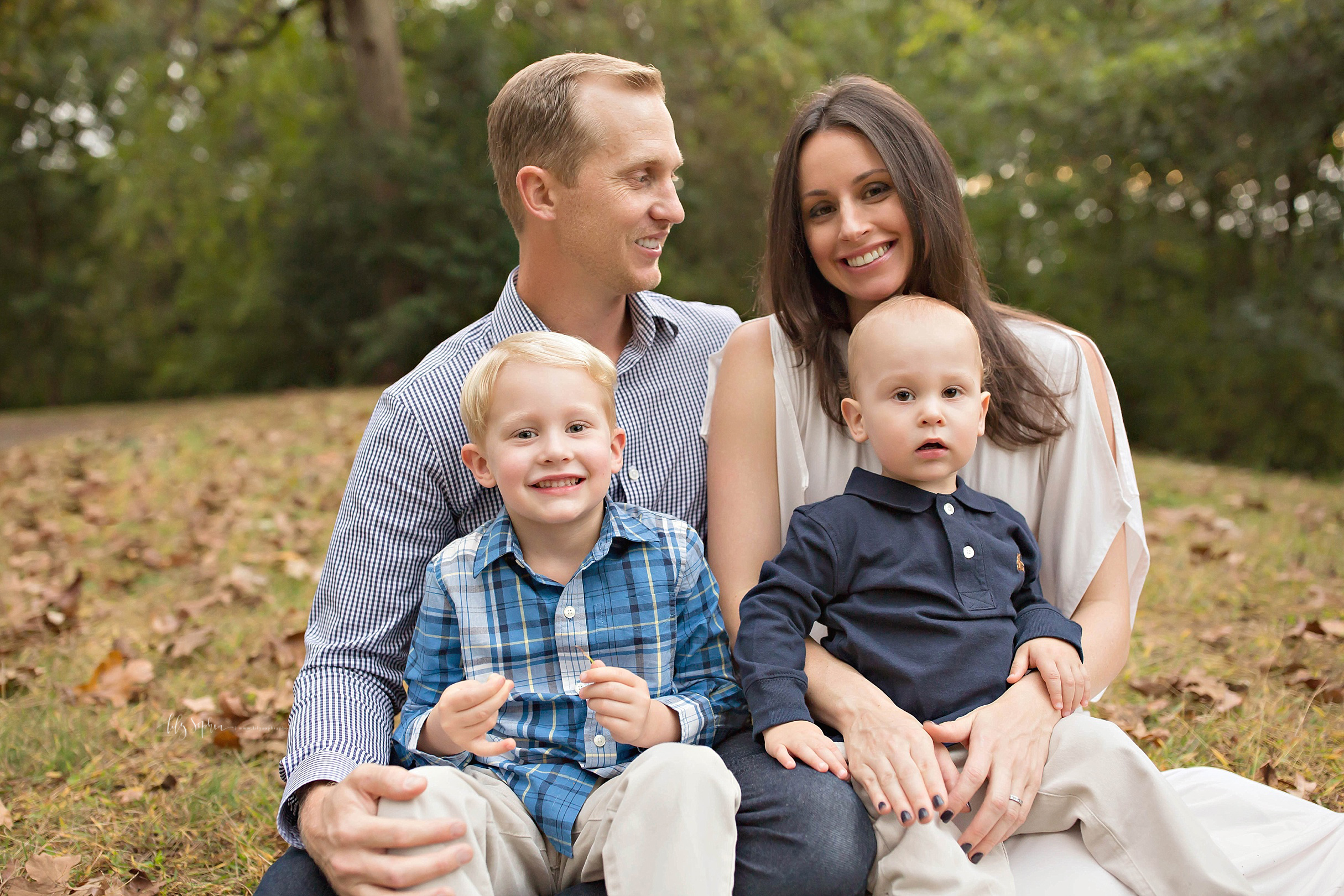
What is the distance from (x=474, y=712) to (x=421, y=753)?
26 centimetres

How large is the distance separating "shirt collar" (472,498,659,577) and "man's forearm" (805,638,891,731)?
0.44m

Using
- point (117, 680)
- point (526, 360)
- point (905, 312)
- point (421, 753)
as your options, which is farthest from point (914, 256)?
point (117, 680)

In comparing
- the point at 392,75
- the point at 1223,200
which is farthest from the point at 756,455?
the point at 392,75

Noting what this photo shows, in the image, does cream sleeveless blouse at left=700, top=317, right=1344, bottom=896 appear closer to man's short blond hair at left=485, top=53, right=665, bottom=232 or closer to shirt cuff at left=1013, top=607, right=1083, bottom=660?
shirt cuff at left=1013, top=607, right=1083, bottom=660

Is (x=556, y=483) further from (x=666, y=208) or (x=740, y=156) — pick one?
(x=740, y=156)

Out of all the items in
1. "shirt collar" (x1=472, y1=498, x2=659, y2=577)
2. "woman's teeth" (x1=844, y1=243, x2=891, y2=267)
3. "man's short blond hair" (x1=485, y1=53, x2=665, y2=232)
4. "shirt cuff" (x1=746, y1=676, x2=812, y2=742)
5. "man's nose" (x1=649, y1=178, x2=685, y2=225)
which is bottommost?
"shirt cuff" (x1=746, y1=676, x2=812, y2=742)

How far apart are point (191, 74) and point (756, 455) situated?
11913mm

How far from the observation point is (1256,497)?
660 centimetres

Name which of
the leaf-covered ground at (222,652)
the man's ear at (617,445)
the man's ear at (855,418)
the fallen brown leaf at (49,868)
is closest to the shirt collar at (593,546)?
the man's ear at (617,445)

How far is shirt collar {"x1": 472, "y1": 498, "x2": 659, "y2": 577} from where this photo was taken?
2.24m

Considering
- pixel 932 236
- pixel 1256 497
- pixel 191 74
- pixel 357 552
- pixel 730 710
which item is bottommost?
pixel 1256 497

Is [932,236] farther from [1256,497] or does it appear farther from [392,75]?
[392,75]

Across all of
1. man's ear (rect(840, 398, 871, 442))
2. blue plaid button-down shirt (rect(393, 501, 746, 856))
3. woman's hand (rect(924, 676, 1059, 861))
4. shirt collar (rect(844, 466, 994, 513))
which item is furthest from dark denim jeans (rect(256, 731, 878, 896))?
man's ear (rect(840, 398, 871, 442))

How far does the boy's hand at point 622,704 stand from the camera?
6.64 feet
